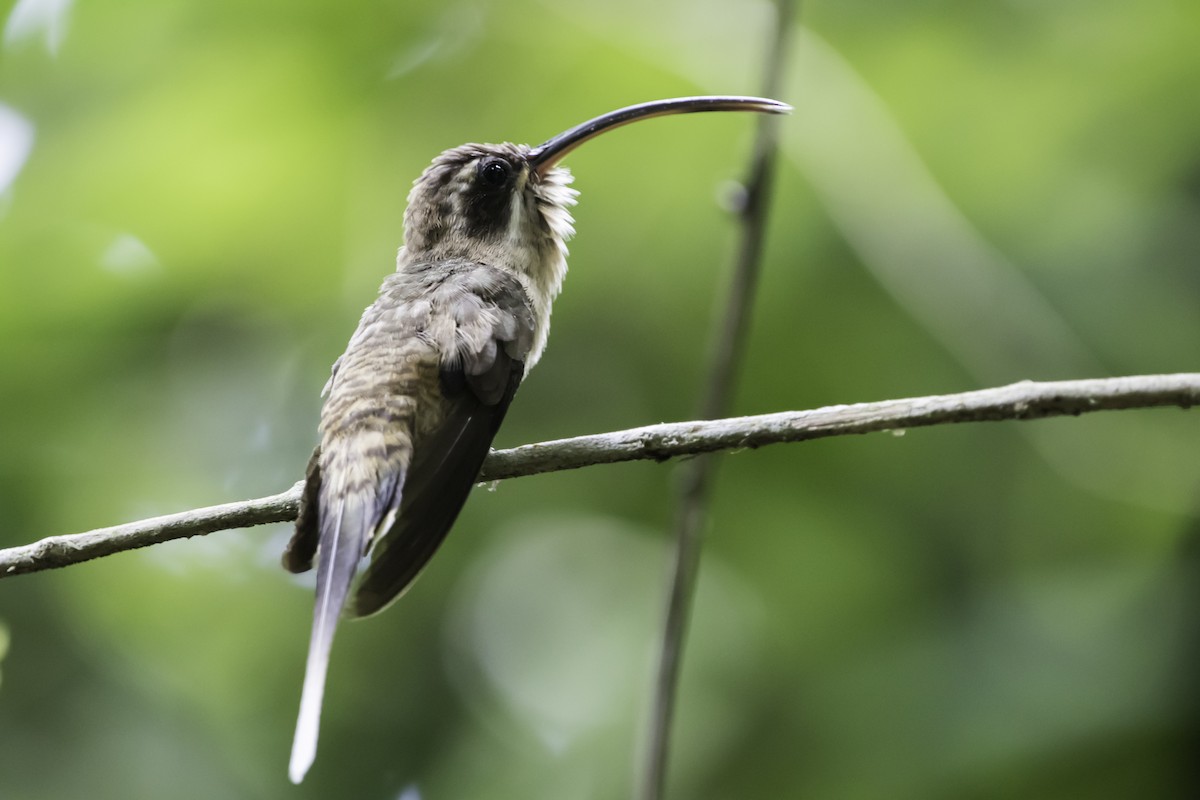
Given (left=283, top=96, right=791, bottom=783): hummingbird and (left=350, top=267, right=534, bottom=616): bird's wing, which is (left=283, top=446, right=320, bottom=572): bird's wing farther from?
(left=350, top=267, right=534, bottom=616): bird's wing

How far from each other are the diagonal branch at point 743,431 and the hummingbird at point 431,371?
19 cm

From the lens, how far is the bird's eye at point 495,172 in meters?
4.30

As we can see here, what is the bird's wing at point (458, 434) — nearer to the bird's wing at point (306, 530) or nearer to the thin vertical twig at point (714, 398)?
the bird's wing at point (306, 530)

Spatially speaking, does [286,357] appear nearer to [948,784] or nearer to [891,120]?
[891,120]

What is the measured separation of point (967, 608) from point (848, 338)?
128 centimetres

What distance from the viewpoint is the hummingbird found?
2.76 m

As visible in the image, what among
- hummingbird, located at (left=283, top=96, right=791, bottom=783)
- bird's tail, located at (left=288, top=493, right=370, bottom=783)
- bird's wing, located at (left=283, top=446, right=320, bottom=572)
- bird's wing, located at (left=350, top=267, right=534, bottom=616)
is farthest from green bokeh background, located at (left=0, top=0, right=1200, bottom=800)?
bird's tail, located at (left=288, top=493, right=370, bottom=783)

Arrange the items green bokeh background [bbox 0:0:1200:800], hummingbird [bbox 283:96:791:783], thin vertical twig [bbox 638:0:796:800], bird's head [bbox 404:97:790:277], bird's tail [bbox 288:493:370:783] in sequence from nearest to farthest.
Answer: bird's tail [bbox 288:493:370:783] → hummingbird [bbox 283:96:791:783] → thin vertical twig [bbox 638:0:796:800] → bird's head [bbox 404:97:790:277] → green bokeh background [bbox 0:0:1200:800]

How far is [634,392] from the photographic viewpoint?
5.70 meters

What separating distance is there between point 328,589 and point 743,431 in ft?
3.16

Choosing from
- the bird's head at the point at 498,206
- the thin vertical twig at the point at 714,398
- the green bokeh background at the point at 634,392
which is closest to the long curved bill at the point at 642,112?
the bird's head at the point at 498,206

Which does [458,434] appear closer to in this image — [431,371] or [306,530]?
[431,371]

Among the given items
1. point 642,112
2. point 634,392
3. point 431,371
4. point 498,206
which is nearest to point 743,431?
point 431,371

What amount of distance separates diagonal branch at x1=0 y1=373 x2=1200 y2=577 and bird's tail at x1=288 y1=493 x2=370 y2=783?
131 millimetres
